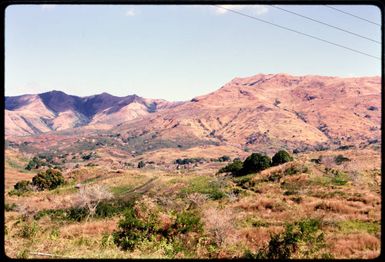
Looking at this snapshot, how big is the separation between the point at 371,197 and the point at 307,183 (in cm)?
868

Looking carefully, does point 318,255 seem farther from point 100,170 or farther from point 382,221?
point 100,170

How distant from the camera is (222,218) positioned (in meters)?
12.2

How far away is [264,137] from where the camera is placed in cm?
16325

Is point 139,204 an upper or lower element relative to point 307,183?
upper

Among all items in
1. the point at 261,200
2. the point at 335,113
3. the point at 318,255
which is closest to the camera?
the point at 318,255

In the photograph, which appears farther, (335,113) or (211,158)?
(335,113)

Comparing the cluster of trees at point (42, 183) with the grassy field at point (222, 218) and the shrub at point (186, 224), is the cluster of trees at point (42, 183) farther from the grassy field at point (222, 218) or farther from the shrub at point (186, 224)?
the shrub at point (186, 224)

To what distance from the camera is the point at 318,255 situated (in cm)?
810

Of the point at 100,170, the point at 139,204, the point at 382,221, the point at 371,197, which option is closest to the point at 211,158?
the point at 100,170

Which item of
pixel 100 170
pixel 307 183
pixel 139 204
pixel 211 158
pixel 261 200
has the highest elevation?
pixel 139 204

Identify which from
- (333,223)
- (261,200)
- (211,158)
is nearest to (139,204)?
(333,223)

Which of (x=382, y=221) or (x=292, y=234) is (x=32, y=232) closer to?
(x=292, y=234)

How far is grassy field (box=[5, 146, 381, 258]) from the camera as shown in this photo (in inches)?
328

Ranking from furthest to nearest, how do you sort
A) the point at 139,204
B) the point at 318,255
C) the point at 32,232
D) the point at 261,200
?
the point at 261,200
the point at 139,204
the point at 32,232
the point at 318,255
